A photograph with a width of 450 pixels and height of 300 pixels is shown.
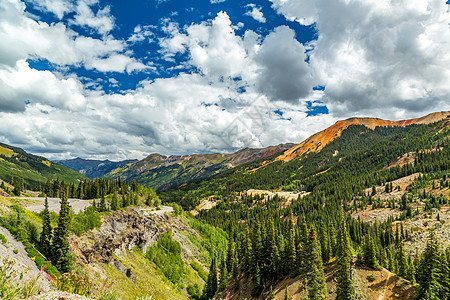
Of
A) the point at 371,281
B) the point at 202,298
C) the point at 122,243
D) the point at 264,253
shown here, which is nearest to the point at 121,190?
the point at 122,243

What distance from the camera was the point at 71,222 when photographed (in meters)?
48.3

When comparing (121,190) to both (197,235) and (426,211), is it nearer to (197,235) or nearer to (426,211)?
(197,235)

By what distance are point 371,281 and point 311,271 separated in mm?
12582

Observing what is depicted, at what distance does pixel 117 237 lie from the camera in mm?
61344

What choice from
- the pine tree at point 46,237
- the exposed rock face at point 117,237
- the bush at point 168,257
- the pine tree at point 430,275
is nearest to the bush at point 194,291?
the bush at point 168,257

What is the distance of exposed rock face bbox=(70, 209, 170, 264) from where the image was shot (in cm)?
4609

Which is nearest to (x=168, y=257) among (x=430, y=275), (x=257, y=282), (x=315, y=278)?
(x=257, y=282)

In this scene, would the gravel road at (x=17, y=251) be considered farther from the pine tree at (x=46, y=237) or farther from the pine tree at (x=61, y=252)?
the pine tree at (x=61, y=252)

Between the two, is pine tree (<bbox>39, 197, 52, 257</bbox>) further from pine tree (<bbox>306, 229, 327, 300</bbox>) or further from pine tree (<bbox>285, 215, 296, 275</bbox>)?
pine tree (<bbox>285, 215, 296, 275</bbox>)

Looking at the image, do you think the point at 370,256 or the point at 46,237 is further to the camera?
the point at 370,256

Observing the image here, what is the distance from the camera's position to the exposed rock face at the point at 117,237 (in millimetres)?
46094

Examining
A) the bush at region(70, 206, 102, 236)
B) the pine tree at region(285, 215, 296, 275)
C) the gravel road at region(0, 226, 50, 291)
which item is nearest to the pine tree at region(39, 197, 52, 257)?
the gravel road at region(0, 226, 50, 291)

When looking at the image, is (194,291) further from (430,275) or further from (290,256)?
(430,275)

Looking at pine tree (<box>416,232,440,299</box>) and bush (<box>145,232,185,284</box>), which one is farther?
bush (<box>145,232,185,284</box>)
